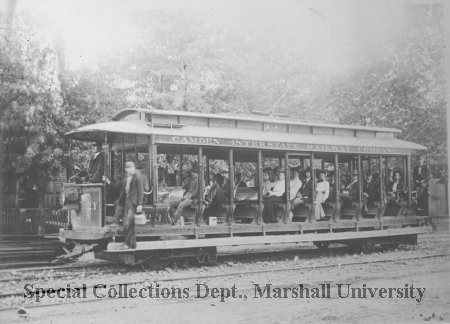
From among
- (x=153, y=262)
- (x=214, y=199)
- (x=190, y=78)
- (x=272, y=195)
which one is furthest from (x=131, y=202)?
(x=272, y=195)

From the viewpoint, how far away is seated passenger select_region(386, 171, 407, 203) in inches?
375

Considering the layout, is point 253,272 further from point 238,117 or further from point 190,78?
point 190,78

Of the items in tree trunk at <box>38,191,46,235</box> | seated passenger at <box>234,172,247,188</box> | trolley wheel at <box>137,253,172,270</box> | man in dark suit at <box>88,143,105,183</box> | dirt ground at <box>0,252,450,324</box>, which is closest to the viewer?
dirt ground at <box>0,252,450,324</box>

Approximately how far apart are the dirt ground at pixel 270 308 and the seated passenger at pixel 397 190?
2679 mm

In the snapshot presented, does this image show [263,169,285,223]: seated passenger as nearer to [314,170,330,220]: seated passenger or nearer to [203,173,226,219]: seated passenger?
[314,170,330,220]: seated passenger

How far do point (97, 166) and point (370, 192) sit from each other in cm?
446

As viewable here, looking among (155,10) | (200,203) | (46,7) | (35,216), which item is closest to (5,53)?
(46,7)

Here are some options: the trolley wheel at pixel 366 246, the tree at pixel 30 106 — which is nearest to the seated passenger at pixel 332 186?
the trolley wheel at pixel 366 246

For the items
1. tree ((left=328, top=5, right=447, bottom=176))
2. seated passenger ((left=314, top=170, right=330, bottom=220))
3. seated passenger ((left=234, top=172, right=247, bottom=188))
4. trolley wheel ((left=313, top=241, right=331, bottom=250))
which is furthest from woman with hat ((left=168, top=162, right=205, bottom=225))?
trolley wheel ((left=313, top=241, right=331, bottom=250))

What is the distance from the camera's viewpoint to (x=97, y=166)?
7812 mm

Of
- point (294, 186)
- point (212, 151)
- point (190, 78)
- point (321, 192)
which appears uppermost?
point (190, 78)

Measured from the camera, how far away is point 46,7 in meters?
6.41

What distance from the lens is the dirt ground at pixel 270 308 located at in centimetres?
563

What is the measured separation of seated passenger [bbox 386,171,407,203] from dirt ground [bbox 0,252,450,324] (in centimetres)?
268
